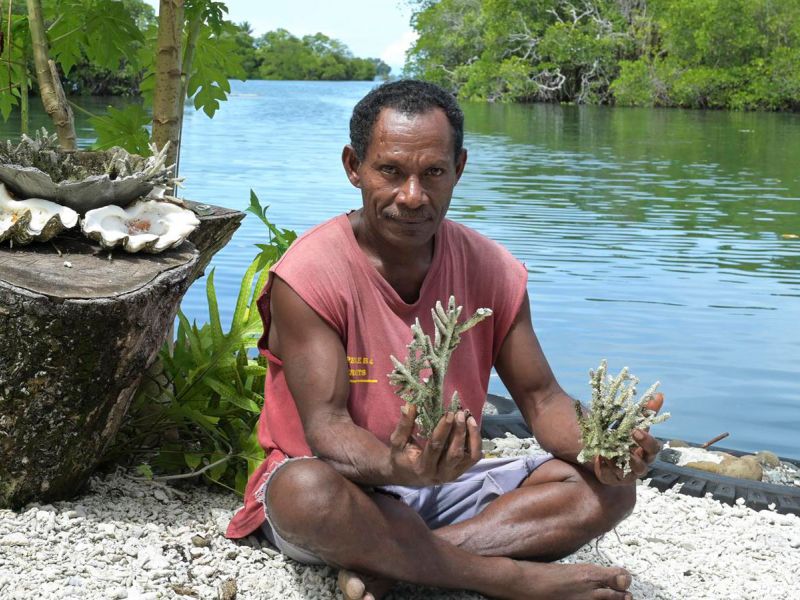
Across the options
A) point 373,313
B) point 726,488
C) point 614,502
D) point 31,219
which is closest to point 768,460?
point 726,488

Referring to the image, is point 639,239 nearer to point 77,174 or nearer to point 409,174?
point 77,174

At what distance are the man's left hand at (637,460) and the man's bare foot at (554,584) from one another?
253mm

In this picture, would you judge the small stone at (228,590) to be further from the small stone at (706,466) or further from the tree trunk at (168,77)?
the small stone at (706,466)

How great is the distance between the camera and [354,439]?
2.74m

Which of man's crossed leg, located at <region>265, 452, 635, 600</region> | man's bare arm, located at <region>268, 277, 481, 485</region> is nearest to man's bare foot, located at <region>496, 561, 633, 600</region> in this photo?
man's crossed leg, located at <region>265, 452, 635, 600</region>

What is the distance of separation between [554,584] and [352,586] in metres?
0.55

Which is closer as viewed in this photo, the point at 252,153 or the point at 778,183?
the point at 778,183

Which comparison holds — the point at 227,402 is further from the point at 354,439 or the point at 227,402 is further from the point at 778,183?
the point at 778,183

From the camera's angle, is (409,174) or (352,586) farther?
(409,174)

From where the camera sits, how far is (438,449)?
2.37 m

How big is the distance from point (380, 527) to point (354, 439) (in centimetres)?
24

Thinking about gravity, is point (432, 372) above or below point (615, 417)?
above

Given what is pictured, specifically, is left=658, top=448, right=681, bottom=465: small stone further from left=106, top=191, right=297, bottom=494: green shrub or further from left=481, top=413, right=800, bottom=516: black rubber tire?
left=106, top=191, right=297, bottom=494: green shrub

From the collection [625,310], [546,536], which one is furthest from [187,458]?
[625,310]
